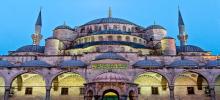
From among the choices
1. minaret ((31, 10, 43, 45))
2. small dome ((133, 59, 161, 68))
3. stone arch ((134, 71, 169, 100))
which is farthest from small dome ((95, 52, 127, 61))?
minaret ((31, 10, 43, 45))

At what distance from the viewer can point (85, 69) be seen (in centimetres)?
2317

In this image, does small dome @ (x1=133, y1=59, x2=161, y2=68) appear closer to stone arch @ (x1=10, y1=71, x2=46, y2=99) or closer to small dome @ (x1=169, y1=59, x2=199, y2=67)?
small dome @ (x1=169, y1=59, x2=199, y2=67)

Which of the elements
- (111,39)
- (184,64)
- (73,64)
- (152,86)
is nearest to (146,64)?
(152,86)

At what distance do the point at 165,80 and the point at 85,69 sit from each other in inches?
299

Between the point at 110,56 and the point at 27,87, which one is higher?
the point at 110,56

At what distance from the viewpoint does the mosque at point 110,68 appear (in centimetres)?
2305

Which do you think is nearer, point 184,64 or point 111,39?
point 184,64

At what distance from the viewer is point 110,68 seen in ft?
75.9

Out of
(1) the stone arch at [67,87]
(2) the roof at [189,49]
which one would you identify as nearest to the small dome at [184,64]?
(2) the roof at [189,49]

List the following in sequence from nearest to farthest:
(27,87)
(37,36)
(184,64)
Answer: (184,64)
(27,87)
(37,36)

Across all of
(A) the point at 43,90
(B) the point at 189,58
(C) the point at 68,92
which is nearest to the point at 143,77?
(B) the point at 189,58

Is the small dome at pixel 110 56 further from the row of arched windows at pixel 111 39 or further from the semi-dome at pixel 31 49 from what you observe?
the semi-dome at pixel 31 49

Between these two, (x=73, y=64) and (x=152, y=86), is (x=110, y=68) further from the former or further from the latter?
(x=152, y=86)

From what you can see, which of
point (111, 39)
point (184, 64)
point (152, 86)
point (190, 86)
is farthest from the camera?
point (111, 39)
